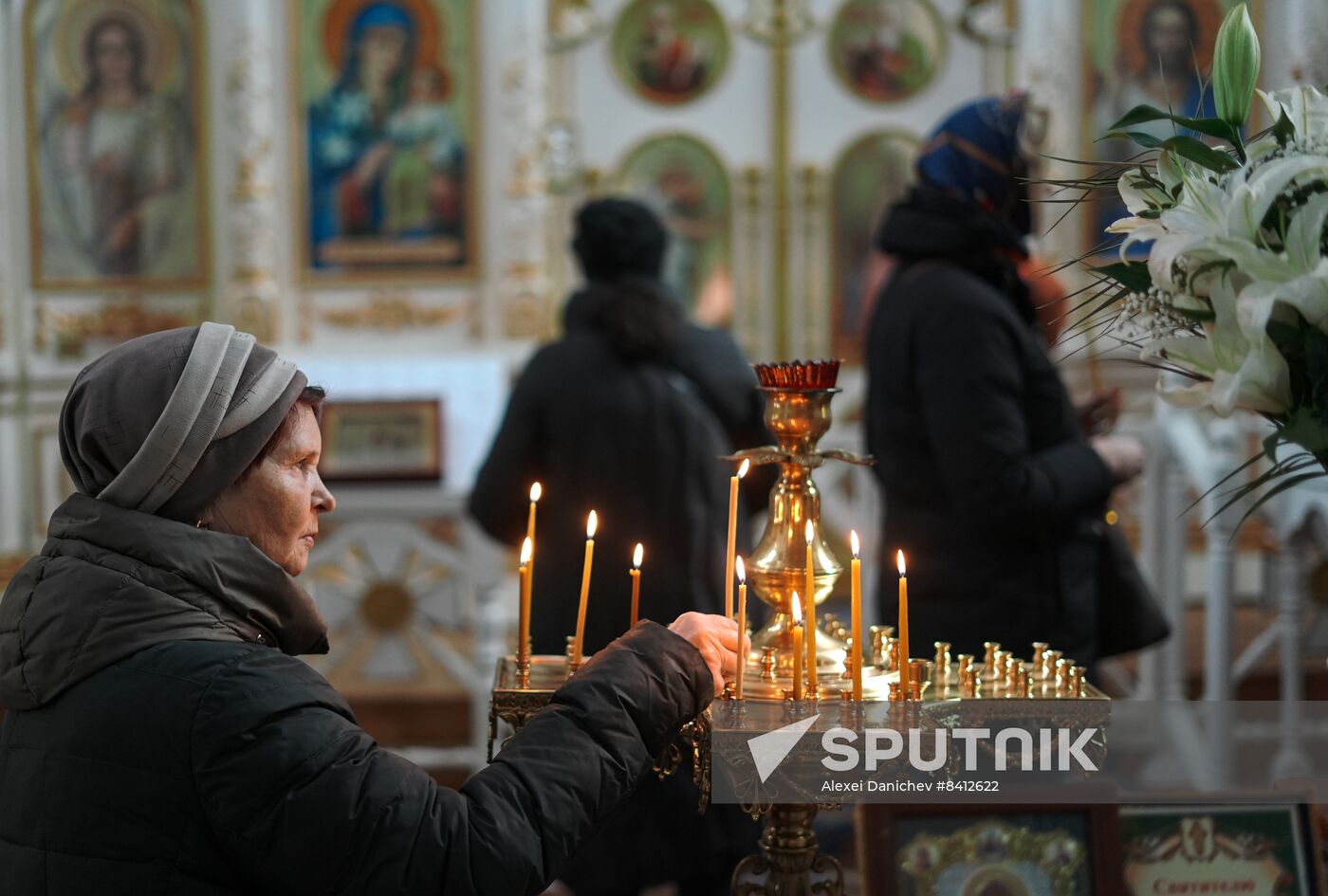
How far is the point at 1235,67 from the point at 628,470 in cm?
185

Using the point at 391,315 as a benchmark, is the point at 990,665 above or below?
below

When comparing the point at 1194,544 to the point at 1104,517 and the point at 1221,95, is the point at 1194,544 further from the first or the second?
the point at 1221,95

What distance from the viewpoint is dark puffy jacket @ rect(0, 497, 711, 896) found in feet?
4.45

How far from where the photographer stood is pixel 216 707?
4.50 ft

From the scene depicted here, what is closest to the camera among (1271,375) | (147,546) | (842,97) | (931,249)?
(1271,375)

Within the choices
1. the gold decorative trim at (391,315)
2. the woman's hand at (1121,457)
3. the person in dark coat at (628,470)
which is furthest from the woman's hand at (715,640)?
the gold decorative trim at (391,315)

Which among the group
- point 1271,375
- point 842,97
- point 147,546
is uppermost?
point 842,97

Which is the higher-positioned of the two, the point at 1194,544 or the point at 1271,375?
the point at 1271,375

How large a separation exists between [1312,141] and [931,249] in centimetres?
137

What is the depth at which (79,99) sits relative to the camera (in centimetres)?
734

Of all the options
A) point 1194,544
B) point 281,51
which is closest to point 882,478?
point 1194,544

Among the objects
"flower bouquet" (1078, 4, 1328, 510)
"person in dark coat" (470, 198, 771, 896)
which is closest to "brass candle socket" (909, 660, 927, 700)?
"flower bouquet" (1078, 4, 1328, 510)

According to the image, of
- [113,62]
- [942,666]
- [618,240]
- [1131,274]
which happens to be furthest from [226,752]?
[113,62]

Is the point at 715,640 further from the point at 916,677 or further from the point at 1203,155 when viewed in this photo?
the point at 1203,155
